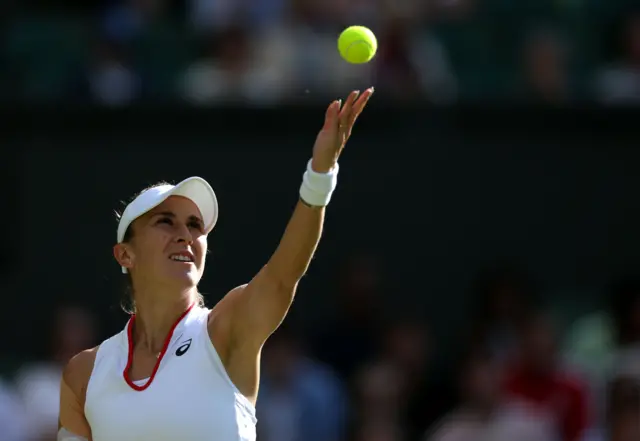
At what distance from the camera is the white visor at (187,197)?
14.8 feet

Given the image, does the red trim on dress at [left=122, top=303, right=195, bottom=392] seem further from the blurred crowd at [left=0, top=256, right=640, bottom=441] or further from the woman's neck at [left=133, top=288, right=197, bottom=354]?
the blurred crowd at [left=0, top=256, right=640, bottom=441]

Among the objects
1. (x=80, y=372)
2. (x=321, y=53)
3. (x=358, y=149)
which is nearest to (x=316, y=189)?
(x=80, y=372)

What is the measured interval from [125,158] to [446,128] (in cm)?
228

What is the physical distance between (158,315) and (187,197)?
1.32 feet

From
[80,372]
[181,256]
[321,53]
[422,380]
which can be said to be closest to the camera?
[181,256]

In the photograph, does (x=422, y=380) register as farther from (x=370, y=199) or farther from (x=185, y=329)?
(x=185, y=329)

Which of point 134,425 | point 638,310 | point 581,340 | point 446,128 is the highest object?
point 134,425

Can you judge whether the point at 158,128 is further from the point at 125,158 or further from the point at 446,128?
the point at 446,128

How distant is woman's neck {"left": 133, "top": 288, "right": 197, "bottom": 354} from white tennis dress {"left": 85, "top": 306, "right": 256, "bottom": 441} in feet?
0.25

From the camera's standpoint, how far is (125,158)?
9.77 metres

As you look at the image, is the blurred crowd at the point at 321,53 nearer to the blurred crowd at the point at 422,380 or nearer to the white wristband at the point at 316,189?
the blurred crowd at the point at 422,380

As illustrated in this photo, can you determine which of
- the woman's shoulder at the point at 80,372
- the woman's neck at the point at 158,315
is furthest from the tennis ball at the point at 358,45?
the woman's shoulder at the point at 80,372

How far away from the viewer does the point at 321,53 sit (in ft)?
31.1

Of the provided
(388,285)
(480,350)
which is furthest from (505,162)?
(480,350)
